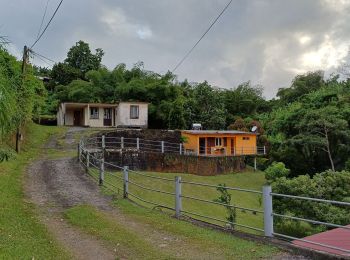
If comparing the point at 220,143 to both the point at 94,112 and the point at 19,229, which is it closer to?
the point at 94,112

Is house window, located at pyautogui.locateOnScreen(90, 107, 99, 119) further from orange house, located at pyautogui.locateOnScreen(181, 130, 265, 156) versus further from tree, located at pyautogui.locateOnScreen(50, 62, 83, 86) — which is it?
tree, located at pyautogui.locateOnScreen(50, 62, 83, 86)

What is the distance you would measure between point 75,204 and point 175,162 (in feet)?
68.1

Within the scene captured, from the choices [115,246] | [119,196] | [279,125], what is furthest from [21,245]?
[279,125]

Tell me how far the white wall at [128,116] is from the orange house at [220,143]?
4.80 meters

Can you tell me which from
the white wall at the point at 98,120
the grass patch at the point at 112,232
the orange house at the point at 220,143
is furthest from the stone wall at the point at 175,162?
the grass patch at the point at 112,232

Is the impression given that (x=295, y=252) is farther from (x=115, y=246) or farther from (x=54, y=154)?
(x=54, y=154)

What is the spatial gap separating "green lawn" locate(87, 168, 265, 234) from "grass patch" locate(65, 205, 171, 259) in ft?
11.0

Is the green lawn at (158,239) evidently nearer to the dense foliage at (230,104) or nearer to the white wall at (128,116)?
the dense foliage at (230,104)

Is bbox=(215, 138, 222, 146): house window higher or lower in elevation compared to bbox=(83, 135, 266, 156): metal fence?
higher

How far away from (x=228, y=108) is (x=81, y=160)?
40384mm

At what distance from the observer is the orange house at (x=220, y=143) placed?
39438 mm

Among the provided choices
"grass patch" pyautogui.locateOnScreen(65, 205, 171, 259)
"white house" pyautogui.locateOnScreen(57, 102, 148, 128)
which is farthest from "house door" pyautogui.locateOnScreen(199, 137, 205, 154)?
"grass patch" pyautogui.locateOnScreen(65, 205, 171, 259)

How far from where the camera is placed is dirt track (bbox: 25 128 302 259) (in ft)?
21.6

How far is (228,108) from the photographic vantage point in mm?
57656
